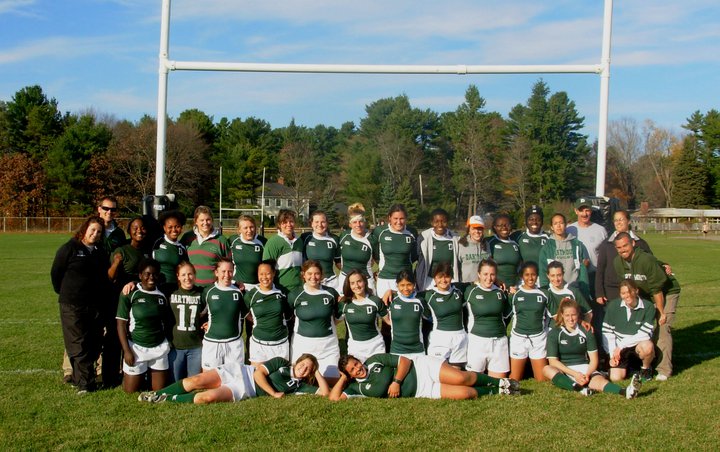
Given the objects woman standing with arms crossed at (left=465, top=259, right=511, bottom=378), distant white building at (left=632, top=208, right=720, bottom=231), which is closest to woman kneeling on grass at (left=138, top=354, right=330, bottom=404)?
woman standing with arms crossed at (left=465, top=259, right=511, bottom=378)

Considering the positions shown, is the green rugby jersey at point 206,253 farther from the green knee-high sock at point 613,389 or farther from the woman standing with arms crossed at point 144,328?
Result: the green knee-high sock at point 613,389

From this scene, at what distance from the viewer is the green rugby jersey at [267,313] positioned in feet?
18.3

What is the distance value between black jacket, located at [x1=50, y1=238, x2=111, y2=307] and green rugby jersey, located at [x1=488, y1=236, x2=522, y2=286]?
362cm

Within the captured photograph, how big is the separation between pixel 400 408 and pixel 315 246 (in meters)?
1.95

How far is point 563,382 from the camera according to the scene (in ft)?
17.9

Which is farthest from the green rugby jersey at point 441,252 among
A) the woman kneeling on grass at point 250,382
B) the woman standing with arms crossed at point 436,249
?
the woman kneeling on grass at point 250,382

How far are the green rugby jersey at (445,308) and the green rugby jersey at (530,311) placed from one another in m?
0.55

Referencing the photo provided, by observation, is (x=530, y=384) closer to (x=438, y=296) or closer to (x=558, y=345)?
(x=558, y=345)

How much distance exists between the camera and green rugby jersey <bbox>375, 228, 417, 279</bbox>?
6.30 m

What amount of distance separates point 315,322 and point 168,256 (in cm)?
147

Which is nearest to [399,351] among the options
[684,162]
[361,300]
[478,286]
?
[361,300]

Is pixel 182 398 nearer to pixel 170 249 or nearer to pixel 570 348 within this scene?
pixel 170 249

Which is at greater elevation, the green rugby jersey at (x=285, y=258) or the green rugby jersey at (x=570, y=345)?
the green rugby jersey at (x=285, y=258)

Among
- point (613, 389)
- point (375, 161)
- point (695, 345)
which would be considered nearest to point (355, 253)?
point (613, 389)
